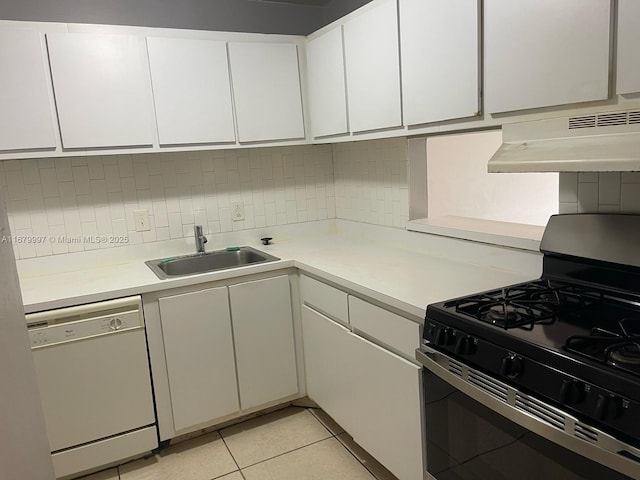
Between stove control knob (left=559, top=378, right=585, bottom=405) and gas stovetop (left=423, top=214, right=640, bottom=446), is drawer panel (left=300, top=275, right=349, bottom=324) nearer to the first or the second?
gas stovetop (left=423, top=214, right=640, bottom=446)

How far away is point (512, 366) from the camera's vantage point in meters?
1.27

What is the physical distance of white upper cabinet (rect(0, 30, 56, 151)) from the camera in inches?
85.5

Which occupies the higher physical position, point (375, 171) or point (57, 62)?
point (57, 62)

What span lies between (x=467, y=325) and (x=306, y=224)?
195cm

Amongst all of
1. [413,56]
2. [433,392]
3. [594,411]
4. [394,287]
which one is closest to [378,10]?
[413,56]

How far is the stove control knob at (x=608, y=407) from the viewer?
40.5 inches

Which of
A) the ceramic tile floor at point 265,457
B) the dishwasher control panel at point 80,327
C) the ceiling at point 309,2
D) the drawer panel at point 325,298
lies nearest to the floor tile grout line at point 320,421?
the ceramic tile floor at point 265,457

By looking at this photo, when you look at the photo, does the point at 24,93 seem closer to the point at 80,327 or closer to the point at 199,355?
the point at 80,327

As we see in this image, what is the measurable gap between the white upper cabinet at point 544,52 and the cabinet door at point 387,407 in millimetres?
994

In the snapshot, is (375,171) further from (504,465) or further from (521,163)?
(504,465)

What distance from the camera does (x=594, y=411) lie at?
1070 mm

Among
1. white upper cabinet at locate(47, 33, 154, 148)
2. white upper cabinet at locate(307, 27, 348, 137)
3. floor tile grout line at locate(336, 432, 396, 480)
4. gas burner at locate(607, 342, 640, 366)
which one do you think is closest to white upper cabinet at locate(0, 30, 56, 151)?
white upper cabinet at locate(47, 33, 154, 148)

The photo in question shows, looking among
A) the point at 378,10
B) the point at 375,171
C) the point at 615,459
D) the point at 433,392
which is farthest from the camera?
the point at 375,171

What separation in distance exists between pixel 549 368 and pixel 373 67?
1.57 m
